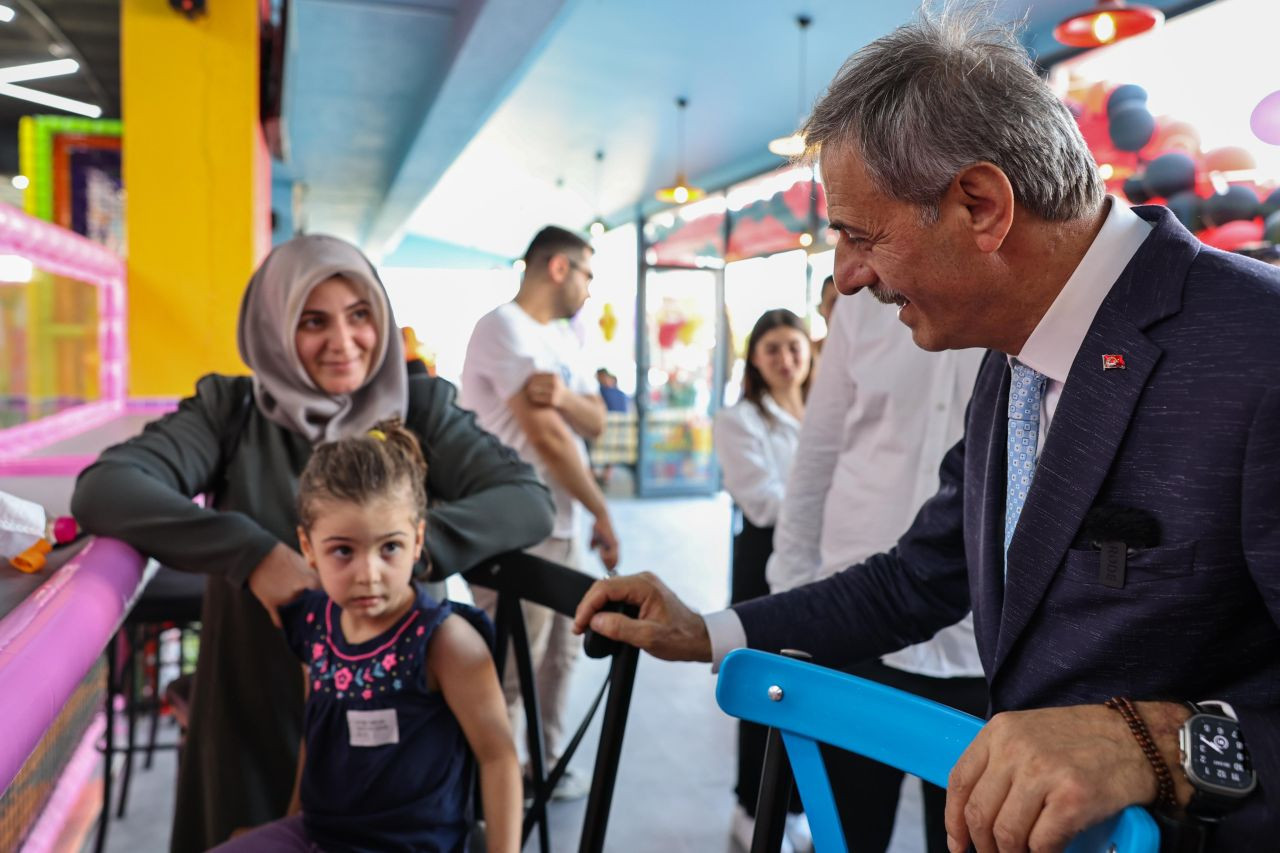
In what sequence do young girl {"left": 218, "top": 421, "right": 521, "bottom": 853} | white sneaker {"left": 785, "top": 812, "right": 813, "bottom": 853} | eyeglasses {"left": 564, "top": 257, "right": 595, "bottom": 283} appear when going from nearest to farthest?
young girl {"left": 218, "top": 421, "right": 521, "bottom": 853}
white sneaker {"left": 785, "top": 812, "right": 813, "bottom": 853}
eyeglasses {"left": 564, "top": 257, "right": 595, "bottom": 283}

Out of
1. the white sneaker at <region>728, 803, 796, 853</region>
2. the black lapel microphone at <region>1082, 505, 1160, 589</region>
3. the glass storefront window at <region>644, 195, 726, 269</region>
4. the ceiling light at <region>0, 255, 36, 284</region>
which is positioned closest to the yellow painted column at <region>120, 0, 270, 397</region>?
the ceiling light at <region>0, 255, 36, 284</region>

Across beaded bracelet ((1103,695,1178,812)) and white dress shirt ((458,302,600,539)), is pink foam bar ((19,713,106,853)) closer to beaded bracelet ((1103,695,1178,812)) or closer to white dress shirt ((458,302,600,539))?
white dress shirt ((458,302,600,539))

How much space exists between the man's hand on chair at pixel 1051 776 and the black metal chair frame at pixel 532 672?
0.45 meters

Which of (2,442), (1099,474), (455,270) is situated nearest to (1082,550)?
(1099,474)

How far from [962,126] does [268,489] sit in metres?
1.33

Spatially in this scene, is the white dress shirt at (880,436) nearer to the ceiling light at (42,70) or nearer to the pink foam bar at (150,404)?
the pink foam bar at (150,404)

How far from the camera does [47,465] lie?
2359 millimetres

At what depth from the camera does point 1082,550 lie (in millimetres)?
895

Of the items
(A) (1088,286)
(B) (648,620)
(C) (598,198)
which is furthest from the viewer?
(C) (598,198)

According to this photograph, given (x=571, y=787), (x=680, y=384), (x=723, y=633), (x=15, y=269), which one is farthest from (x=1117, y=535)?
(x=680, y=384)

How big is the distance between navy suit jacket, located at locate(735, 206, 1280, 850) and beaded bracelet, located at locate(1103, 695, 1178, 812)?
0.06 meters

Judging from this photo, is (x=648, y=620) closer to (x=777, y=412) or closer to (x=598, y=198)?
(x=777, y=412)

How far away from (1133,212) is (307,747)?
130cm

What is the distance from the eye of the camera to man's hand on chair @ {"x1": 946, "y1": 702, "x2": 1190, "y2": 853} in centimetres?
68
